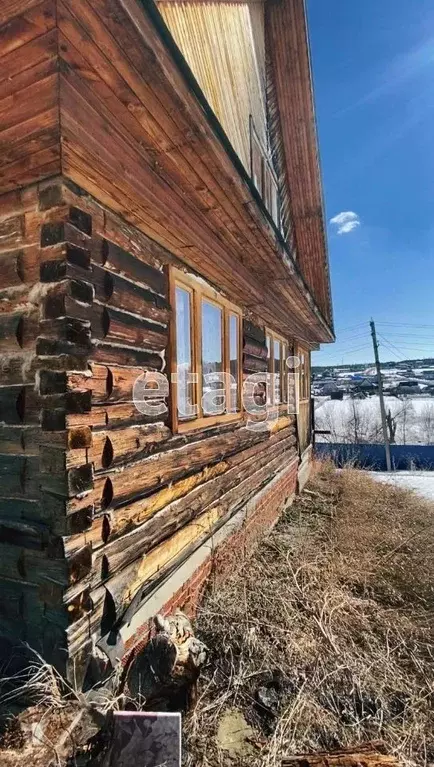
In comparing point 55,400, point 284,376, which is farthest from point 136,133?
point 284,376

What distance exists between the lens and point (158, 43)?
1507mm

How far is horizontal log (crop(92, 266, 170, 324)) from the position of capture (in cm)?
233

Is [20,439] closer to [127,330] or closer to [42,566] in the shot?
[42,566]

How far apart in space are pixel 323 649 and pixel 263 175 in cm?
545

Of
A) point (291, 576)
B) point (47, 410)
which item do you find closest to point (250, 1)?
point (47, 410)

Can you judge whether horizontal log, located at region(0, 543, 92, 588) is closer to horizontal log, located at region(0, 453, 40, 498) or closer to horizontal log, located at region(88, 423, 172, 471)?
horizontal log, located at region(0, 453, 40, 498)

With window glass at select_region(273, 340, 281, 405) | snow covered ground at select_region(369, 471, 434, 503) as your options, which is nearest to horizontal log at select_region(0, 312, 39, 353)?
window glass at select_region(273, 340, 281, 405)

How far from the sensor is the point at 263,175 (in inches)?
208

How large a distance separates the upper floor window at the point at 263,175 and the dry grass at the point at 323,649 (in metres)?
4.01

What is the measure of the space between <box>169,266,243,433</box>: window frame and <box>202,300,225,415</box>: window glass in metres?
0.07

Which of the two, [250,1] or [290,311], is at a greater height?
[250,1]

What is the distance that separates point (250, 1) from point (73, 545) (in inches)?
250

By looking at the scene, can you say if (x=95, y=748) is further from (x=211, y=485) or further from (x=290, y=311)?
(x=290, y=311)

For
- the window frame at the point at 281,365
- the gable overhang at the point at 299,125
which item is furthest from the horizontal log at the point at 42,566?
→ the gable overhang at the point at 299,125
